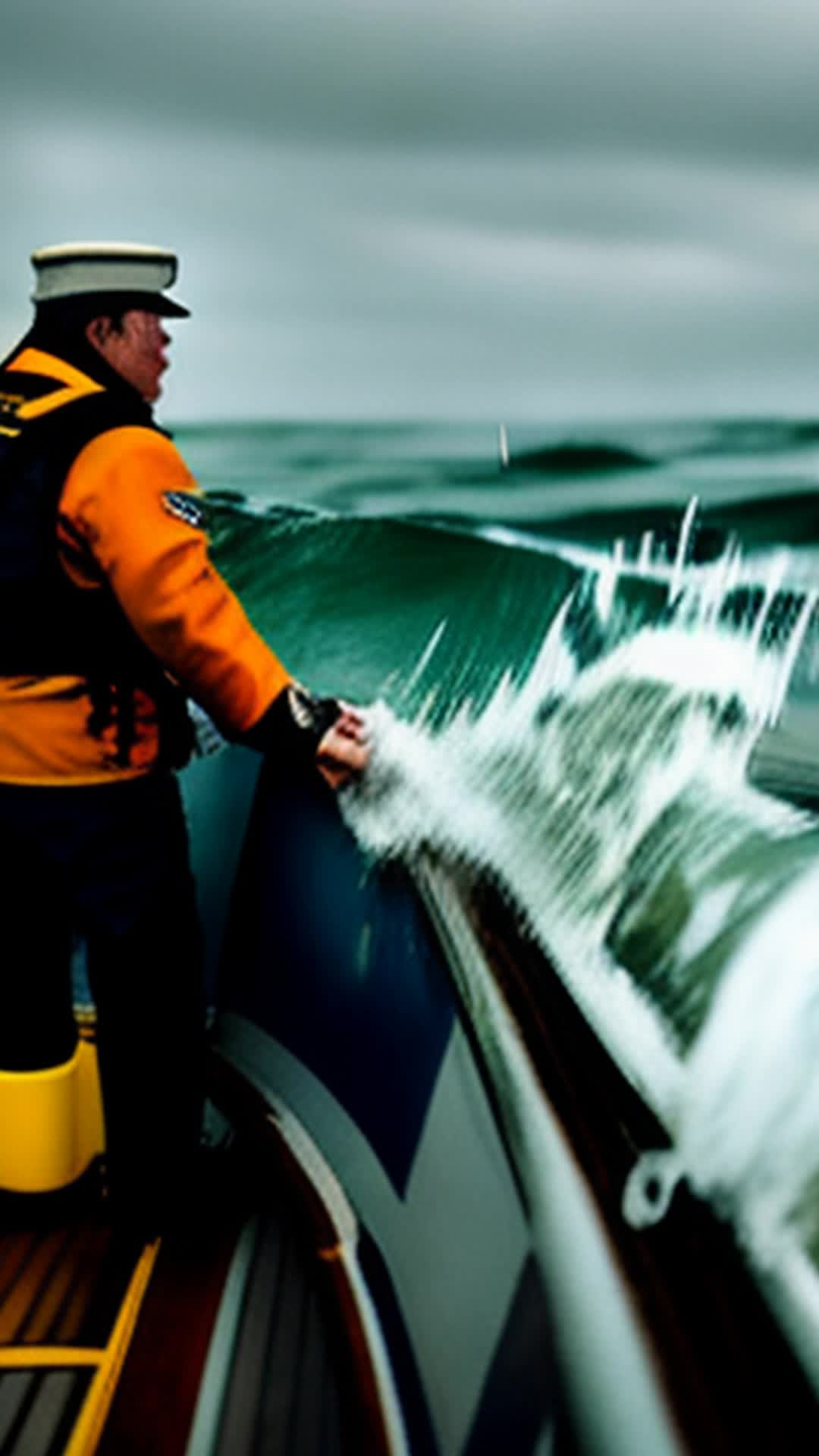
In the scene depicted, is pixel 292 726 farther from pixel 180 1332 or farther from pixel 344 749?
pixel 180 1332

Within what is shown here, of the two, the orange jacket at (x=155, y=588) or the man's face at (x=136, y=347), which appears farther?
the man's face at (x=136, y=347)

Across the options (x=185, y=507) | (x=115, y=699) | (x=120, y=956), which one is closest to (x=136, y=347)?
(x=185, y=507)

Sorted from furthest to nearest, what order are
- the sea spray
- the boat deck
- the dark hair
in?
the dark hair < the boat deck < the sea spray

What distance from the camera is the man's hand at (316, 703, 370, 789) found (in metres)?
1.65

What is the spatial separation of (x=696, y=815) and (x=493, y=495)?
0.94 metres

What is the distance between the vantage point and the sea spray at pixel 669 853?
2.91 ft

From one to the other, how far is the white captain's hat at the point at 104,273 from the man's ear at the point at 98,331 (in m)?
0.02

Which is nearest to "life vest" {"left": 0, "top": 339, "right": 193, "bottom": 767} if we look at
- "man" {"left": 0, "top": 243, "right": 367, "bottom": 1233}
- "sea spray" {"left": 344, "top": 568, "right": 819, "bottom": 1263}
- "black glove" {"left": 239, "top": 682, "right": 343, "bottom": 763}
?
"man" {"left": 0, "top": 243, "right": 367, "bottom": 1233}

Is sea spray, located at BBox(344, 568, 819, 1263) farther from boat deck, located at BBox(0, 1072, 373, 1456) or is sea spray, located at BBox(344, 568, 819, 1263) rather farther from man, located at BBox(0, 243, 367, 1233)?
boat deck, located at BBox(0, 1072, 373, 1456)

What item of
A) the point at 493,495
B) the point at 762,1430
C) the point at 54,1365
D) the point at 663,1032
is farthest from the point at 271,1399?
the point at 493,495

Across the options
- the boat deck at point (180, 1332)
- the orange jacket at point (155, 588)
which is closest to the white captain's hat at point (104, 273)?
the orange jacket at point (155, 588)

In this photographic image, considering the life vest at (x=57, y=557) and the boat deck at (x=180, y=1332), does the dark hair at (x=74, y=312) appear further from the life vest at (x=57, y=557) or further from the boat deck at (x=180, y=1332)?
the boat deck at (x=180, y=1332)

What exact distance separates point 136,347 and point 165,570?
1.11 feet

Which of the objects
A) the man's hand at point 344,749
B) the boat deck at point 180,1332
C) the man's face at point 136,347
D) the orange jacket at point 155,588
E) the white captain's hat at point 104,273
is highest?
the white captain's hat at point 104,273
